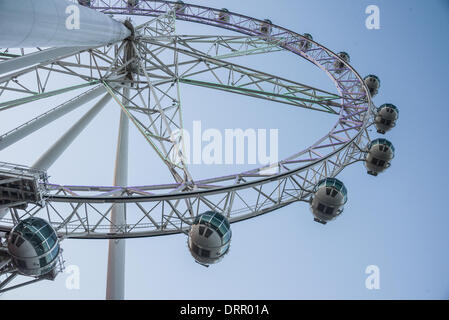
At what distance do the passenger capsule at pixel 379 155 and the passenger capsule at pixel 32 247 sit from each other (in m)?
16.4

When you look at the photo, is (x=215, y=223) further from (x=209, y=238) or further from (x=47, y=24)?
(x=47, y=24)

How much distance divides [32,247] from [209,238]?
5681 millimetres

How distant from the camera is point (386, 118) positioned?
23250 millimetres

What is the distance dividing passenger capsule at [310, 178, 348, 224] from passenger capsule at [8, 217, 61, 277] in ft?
33.7

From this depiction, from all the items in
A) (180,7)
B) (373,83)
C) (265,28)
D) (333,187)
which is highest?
(180,7)

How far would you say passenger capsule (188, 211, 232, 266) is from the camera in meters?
12.4

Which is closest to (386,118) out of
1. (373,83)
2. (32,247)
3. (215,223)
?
(373,83)

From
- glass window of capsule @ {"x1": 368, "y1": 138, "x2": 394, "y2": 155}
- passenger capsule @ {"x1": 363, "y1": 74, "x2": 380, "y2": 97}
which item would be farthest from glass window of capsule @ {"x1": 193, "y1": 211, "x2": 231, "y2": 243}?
passenger capsule @ {"x1": 363, "y1": 74, "x2": 380, "y2": 97}

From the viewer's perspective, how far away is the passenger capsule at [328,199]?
14941mm
